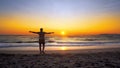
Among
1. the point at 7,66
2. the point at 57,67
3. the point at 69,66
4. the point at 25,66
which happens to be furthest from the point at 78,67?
the point at 7,66

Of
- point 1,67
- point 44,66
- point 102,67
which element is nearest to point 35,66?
point 44,66

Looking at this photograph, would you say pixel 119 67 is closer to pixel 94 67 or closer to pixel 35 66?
pixel 94 67

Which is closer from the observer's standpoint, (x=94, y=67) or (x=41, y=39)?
(x=94, y=67)

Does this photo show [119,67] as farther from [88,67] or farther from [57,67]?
[57,67]

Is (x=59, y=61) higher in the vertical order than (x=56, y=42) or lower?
higher

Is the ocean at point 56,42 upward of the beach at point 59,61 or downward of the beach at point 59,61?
downward

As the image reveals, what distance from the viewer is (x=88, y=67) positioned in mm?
8227

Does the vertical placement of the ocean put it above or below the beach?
below

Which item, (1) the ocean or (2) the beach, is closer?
(2) the beach

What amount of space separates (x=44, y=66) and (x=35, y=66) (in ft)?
1.59

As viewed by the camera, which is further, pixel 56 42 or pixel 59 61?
pixel 56 42

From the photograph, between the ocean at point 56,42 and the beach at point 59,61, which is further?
the ocean at point 56,42

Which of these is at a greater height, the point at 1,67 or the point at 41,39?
the point at 41,39

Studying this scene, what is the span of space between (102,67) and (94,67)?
42 centimetres
